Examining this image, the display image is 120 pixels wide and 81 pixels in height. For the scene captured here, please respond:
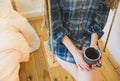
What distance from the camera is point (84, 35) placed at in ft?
3.36

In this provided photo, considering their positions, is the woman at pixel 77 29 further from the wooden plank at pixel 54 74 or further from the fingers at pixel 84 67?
the wooden plank at pixel 54 74

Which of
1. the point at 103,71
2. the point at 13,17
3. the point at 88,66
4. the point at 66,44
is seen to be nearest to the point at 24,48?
the point at 13,17

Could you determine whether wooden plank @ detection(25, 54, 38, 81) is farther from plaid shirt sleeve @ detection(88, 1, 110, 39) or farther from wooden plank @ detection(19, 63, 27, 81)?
plaid shirt sleeve @ detection(88, 1, 110, 39)

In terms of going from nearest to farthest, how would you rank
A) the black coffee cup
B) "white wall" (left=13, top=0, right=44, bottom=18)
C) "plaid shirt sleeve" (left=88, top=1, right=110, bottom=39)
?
1. the black coffee cup
2. "plaid shirt sleeve" (left=88, top=1, right=110, bottom=39)
3. "white wall" (left=13, top=0, right=44, bottom=18)

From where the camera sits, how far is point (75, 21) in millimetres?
931

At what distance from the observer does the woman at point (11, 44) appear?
103cm

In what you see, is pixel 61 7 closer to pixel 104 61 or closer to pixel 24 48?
pixel 24 48

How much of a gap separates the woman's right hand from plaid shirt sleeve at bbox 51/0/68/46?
12 cm

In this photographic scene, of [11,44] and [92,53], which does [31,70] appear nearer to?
[11,44]

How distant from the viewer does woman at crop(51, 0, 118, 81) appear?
2.87 feet

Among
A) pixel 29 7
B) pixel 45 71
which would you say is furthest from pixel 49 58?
pixel 29 7

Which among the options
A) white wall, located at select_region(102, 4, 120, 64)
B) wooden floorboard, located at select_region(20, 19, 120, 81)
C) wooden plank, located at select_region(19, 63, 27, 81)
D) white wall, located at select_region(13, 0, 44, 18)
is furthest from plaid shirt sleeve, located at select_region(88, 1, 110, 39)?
white wall, located at select_region(13, 0, 44, 18)

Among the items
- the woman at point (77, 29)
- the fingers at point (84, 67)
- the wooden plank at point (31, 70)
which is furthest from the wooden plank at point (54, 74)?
the fingers at point (84, 67)

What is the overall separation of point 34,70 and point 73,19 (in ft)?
2.24
